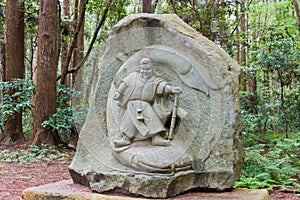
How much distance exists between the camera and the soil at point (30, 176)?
4.92 m

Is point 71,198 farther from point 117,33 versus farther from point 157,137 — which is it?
point 117,33

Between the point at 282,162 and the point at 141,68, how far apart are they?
11.3ft

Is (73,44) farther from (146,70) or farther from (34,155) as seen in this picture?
(146,70)

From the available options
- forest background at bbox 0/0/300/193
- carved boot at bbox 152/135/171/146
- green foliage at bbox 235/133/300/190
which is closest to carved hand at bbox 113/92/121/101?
carved boot at bbox 152/135/171/146

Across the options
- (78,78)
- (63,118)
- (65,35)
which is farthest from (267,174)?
(65,35)

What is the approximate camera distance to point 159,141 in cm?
376

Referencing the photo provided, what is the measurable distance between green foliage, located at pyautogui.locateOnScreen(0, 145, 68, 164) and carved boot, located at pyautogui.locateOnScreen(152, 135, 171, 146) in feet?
13.1

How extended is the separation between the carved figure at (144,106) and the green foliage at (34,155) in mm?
3802

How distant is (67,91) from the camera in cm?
880

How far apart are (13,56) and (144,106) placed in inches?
249

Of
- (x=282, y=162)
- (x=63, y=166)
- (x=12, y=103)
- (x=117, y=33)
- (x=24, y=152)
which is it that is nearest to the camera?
(x=117, y=33)

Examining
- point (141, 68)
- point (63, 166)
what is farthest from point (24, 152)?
point (141, 68)

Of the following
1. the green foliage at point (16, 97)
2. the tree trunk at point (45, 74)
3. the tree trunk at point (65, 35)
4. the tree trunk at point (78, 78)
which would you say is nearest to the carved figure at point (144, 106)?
the tree trunk at point (78, 78)

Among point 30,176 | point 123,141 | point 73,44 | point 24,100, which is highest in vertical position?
point 73,44
